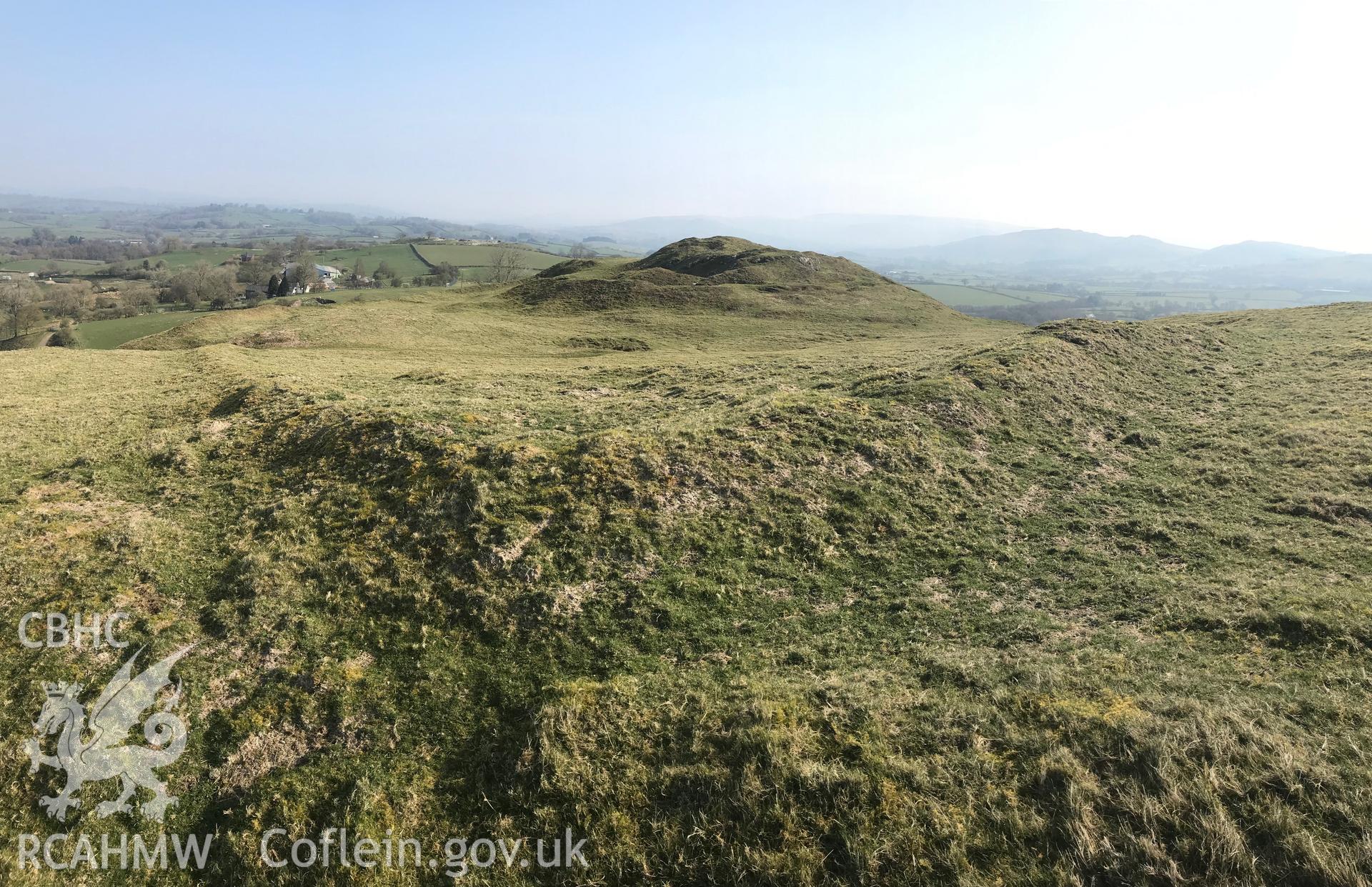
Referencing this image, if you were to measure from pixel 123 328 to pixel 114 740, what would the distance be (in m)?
96.4

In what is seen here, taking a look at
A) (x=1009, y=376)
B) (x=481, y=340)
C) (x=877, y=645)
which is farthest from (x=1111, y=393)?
(x=481, y=340)

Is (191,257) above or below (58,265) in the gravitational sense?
above

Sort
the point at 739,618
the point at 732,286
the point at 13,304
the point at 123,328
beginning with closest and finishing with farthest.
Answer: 1. the point at 739,618
2. the point at 123,328
3. the point at 732,286
4. the point at 13,304

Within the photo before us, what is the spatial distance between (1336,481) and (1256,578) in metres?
10.6

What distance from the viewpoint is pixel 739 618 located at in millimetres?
12453

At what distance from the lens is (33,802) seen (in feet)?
26.0

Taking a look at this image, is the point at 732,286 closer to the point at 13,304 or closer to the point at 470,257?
the point at 13,304

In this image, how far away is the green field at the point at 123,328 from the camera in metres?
67.6

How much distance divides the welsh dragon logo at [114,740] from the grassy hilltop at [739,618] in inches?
9.7

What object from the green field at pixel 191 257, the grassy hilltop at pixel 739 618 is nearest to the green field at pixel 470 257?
the green field at pixel 191 257

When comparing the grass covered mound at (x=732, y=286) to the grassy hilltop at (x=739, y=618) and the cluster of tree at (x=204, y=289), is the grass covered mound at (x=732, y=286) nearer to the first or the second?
the grassy hilltop at (x=739, y=618)

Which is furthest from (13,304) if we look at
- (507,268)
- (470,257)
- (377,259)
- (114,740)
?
(114,740)

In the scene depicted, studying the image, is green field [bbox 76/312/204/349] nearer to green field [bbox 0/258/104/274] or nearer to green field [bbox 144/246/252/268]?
green field [bbox 144/246/252/268]

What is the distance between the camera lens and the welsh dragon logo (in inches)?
319
